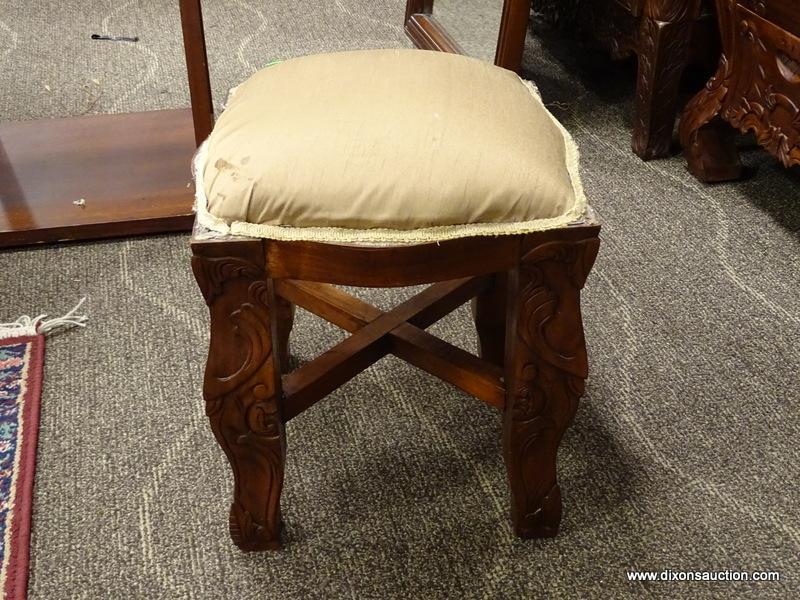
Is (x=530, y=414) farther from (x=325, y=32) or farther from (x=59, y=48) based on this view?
(x=59, y=48)

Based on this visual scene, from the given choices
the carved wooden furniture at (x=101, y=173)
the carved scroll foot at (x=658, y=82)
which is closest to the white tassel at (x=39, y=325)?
the carved wooden furniture at (x=101, y=173)

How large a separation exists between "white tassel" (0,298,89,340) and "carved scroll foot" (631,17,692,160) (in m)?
1.07

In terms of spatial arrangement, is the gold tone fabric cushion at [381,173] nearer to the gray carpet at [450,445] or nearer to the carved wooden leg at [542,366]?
the carved wooden leg at [542,366]

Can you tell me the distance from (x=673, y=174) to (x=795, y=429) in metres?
0.66

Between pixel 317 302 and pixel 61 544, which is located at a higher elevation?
pixel 317 302

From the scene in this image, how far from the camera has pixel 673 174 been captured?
1.51 m

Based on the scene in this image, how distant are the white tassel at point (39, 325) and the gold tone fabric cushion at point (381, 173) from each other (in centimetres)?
55

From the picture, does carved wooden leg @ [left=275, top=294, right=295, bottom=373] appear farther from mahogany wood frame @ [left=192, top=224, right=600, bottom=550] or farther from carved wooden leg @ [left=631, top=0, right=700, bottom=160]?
carved wooden leg @ [left=631, top=0, right=700, bottom=160]

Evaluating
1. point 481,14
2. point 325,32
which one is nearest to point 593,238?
point 481,14

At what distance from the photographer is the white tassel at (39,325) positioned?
1118 millimetres

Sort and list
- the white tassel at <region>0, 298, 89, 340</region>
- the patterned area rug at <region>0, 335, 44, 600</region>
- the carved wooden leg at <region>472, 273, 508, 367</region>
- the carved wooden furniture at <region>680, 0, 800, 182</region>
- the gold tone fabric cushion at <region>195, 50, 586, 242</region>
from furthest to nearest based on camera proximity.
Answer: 1. the carved wooden furniture at <region>680, 0, 800, 182</region>
2. the white tassel at <region>0, 298, 89, 340</region>
3. the carved wooden leg at <region>472, 273, 508, 367</region>
4. the patterned area rug at <region>0, 335, 44, 600</region>
5. the gold tone fabric cushion at <region>195, 50, 586, 242</region>

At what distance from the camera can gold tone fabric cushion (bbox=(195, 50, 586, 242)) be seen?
637mm

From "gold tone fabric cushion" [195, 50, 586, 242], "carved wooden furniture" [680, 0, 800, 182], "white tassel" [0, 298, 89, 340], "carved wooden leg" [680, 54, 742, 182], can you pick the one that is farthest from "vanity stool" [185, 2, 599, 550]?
"carved wooden leg" [680, 54, 742, 182]

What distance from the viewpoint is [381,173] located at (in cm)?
64
